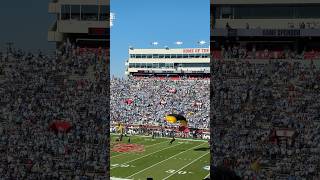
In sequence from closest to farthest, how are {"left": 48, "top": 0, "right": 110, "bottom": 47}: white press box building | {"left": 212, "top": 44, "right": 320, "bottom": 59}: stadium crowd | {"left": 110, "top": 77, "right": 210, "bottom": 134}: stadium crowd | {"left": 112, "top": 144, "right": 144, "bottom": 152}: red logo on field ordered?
1. {"left": 48, "top": 0, "right": 110, "bottom": 47}: white press box building
2. {"left": 212, "top": 44, "right": 320, "bottom": 59}: stadium crowd
3. {"left": 112, "top": 144, "right": 144, "bottom": 152}: red logo on field
4. {"left": 110, "top": 77, "right": 210, "bottom": 134}: stadium crowd

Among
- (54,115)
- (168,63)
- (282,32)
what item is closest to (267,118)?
(282,32)

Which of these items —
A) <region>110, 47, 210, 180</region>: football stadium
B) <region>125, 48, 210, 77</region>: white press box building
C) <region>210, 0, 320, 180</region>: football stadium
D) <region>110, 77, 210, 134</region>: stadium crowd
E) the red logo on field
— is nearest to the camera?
<region>110, 47, 210, 180</region>: football stadium

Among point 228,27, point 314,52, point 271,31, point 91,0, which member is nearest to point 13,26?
point 91,0

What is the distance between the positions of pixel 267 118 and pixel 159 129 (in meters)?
5.03

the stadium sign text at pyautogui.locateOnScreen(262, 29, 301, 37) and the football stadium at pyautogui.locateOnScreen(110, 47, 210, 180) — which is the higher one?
the stadium sign text at pyautogui.locateOnScreen(262, 29, 301, 37)

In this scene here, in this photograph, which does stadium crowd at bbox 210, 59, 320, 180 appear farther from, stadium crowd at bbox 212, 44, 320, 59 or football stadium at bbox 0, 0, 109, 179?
football stadium at bbox 0, 0, 109, 179

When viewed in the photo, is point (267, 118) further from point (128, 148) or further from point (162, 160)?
point (128, 148)

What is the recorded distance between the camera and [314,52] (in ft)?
49.8

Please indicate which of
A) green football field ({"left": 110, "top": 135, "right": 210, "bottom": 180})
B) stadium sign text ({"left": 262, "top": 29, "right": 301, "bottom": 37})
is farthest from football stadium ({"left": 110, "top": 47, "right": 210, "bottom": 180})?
stadium sign text ({"left": 262, "top": 29, "right": 301, "bottom": 37})

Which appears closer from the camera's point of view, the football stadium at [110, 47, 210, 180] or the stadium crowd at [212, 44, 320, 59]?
the football stadium at [110, 47, 210, 180]

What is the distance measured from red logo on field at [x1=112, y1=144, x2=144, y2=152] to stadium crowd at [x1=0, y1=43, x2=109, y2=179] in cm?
212

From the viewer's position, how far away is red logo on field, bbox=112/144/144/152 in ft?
53.7

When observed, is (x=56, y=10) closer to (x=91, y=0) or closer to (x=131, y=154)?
(x=91, y=0)

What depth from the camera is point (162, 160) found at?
14922mm
